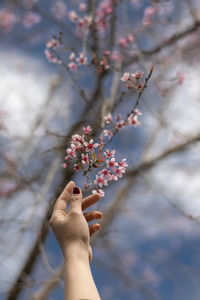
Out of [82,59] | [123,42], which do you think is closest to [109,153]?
[82,59]

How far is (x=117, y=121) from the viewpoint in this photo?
2.53 meters

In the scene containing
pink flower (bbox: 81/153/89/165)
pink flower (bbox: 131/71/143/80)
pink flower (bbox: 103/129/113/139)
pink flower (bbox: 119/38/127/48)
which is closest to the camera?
pink flower (bbox: 81/153/89/165)

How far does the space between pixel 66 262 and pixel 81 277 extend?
13 cm

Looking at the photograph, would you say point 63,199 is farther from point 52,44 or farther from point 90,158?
point 52,44

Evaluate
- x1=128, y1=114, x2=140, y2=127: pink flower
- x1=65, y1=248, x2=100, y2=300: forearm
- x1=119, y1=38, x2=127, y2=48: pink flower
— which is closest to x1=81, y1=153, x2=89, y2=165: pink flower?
x1=65, y1=248, x2=100, y2=300: forearm

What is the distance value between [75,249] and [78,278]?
0.48ft

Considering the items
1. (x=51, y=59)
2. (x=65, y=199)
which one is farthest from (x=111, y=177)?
(x=51, y=59)

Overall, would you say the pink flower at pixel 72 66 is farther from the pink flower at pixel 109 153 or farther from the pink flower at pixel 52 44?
the pink flower at pixel 109 153

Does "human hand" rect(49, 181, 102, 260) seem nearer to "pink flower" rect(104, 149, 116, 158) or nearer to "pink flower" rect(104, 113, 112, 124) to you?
"pink flower" rect(104, 149, 116, 158)

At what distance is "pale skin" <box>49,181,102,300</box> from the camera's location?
1.21 metres

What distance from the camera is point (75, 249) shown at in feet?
4.43

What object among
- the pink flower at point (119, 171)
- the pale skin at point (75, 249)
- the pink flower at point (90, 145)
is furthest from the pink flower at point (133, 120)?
the pale skin at point (75, 249)

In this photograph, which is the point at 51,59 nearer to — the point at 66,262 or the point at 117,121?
the point at 117,121

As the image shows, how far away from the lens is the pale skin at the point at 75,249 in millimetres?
1208
